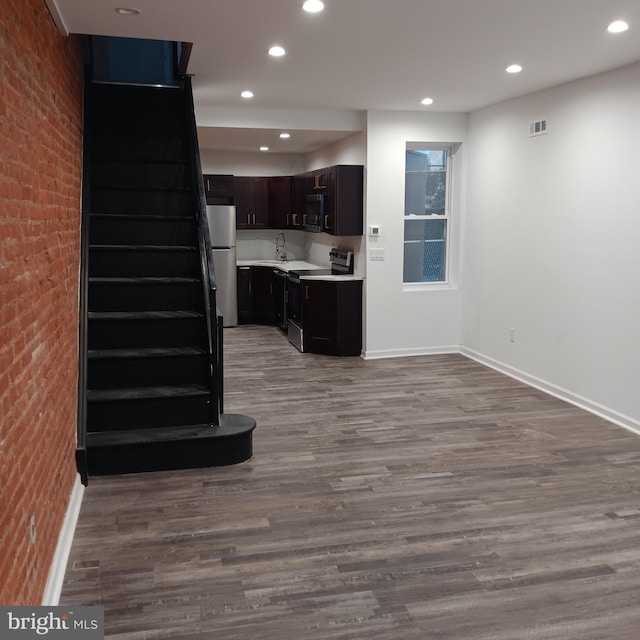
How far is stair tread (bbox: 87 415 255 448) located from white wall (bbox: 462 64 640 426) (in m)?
2.86

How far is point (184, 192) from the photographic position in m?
5.30

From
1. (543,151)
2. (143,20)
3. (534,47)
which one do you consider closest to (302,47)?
(143,20)

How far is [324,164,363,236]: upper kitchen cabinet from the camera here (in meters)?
7.09

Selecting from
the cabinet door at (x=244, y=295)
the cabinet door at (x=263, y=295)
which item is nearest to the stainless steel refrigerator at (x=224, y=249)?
the cabinet door at (x=244, y=295)

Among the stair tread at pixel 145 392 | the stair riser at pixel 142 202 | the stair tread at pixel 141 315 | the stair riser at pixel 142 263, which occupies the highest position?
the stair riser at pixel 142 202

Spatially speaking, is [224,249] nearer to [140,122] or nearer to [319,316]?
[319,316]

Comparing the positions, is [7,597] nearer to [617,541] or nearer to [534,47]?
[617,541]

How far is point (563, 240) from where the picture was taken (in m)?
5.66

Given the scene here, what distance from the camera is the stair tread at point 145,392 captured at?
13.8 ft

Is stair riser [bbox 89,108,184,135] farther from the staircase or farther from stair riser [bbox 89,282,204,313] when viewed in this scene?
stair riser [bbox 89,282,204,313]

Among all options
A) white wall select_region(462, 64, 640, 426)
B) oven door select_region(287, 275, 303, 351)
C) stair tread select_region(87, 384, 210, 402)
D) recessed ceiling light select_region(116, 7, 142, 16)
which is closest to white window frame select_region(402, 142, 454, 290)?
white wall select_region(462, 64, 640, 426)

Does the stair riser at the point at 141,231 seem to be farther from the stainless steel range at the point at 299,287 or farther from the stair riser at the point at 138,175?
the stainless steel range at the point at 299,287

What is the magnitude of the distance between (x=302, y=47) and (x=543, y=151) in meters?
2.63

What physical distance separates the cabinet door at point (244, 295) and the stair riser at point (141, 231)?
4.30 metres
